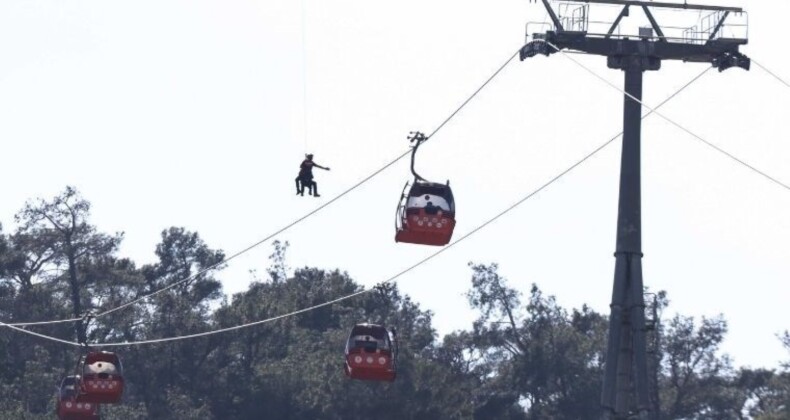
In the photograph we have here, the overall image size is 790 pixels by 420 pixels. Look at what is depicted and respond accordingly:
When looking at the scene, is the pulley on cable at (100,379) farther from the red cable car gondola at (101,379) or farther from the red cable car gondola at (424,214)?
the red cable car gondola at (424,214)

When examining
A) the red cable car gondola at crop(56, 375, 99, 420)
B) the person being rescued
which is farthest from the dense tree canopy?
the person being rescued

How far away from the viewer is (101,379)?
196 ft

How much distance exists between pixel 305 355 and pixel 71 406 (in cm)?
4800

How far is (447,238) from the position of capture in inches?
1689

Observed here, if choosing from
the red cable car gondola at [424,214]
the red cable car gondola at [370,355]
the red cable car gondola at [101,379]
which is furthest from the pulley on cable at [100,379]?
the red cable car gondola at [424,214]

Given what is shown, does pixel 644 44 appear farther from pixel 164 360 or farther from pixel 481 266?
pixel 481 266

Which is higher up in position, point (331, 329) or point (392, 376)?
point (331, 329)

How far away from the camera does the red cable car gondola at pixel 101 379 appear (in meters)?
59.5

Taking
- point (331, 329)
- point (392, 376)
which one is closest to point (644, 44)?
point (392, 376)

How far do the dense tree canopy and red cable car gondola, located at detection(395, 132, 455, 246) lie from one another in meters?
61.7

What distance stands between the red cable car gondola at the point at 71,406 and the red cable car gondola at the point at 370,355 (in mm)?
14680

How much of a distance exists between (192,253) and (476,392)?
112 feet

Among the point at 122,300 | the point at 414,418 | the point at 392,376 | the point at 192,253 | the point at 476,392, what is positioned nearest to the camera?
the point at 392,376

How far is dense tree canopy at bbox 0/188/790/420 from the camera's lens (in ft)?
358
